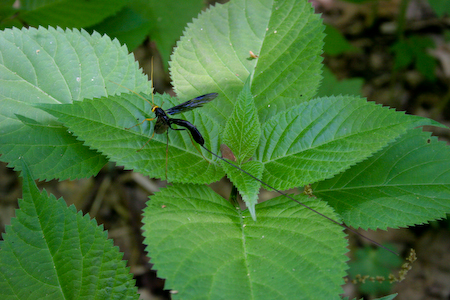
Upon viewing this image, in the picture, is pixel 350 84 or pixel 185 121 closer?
pixel 185 121

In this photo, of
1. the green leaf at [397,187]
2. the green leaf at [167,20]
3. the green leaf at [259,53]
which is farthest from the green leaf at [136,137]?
the green leaf at [167,20]

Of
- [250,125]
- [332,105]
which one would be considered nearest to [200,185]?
[250,125]

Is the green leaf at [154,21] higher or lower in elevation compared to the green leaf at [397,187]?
higher

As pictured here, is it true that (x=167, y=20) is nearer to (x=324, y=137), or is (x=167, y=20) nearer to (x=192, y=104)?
(x=192, y=104)

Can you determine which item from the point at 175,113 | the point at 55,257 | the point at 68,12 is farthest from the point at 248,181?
the point at 68,12

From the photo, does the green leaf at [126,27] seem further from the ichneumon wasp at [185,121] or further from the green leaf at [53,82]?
the ichneumon wasp at [185,121]

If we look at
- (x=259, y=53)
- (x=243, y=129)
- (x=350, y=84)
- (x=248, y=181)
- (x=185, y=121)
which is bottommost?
(x=248, y=181)
